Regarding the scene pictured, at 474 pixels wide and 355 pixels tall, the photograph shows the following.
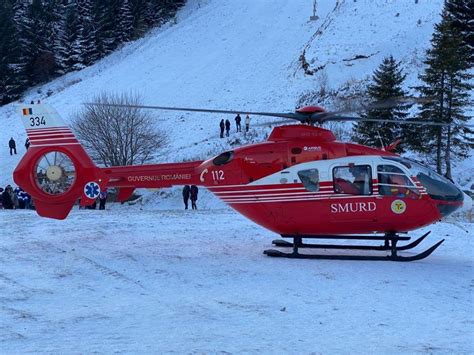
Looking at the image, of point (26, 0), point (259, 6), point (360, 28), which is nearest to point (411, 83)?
point (360, 28)

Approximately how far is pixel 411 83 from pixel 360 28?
10.0m

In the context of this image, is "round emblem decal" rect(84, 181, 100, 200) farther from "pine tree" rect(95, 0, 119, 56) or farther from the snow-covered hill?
"pine tree" rect(95, 0, 119, 56)

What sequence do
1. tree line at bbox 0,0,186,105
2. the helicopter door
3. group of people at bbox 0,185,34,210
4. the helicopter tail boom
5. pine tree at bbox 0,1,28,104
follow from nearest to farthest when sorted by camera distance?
the helicopter door, the helicopter tail boom, group of people at bbox 0,185,34,210, pine tree at bbox 0,1,28,104, tree line at bbox 0,0,186,105

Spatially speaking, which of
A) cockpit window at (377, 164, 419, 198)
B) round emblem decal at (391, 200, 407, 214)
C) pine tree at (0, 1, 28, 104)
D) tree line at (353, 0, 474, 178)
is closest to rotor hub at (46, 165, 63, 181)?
cockpit window at (377, 164, 419, 198)

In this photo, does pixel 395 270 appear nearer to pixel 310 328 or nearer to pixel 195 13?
pixel 310 328

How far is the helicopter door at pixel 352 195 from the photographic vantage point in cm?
996

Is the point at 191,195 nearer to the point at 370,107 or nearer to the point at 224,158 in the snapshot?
the point at 224,158

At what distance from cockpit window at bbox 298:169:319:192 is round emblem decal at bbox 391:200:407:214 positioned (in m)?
1.47

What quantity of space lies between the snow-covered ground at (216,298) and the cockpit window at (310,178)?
4.72 feet

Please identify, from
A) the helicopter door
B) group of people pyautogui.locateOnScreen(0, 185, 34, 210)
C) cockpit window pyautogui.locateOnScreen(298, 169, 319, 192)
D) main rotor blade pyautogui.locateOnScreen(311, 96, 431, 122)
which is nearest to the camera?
main rotor blade pyautogui.locateOnScreen(311, 96, 431, 122)

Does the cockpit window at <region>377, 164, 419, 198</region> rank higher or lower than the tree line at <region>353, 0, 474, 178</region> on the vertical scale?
lower

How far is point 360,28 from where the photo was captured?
40.3 metres

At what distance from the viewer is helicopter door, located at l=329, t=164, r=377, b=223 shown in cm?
996

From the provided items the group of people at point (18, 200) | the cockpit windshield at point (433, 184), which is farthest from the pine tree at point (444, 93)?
the group of people at point (18, 200)
